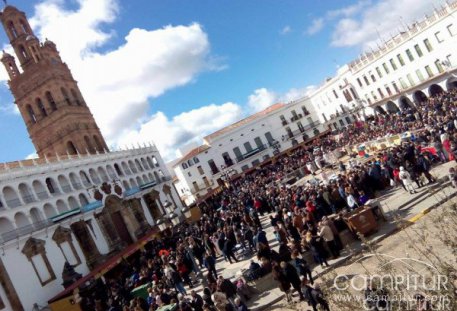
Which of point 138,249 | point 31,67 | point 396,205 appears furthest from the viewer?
point 31,67

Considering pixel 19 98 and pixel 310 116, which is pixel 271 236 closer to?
pixel 19 98

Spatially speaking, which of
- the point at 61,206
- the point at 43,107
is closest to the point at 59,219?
the point at 61,206

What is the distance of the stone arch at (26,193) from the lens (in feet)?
98.5

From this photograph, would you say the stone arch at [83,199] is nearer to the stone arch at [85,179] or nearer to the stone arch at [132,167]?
the stone arch at [85,179]

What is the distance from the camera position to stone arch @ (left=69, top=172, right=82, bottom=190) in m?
36.6

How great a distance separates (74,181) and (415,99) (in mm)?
42587

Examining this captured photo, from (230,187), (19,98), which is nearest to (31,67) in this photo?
(19,98)

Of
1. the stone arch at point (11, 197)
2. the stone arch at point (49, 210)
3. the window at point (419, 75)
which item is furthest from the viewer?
the window at point (419, 75)

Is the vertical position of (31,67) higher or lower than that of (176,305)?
higher

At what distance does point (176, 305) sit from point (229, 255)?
5.33 meters

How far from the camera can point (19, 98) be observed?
4659 centimetres

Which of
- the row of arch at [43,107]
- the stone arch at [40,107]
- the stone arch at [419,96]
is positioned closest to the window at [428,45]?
the stone arch at [419,96]

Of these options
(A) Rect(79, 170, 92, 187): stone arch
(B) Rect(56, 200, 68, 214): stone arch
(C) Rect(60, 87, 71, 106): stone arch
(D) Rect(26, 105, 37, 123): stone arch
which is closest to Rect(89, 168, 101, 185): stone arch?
(A) Rect(79, 170, 92, 187): stone arch

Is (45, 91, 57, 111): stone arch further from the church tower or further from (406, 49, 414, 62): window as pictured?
(406, 49, 414, 62): window
